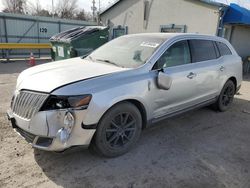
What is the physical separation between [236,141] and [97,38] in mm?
7234

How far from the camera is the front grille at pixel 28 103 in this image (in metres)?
2.64

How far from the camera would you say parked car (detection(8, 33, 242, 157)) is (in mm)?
2619

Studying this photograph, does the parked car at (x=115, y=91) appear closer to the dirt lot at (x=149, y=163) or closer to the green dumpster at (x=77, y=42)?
the dirt lot at (x=149, y=163)

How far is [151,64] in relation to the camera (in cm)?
335

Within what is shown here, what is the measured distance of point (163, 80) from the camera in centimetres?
332

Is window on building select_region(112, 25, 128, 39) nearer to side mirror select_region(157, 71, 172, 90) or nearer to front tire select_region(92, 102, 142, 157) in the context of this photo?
side mirror select_region(157, 71, 172, 90)

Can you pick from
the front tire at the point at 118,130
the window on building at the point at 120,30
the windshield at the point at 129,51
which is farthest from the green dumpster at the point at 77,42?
the front tire at the point at 118,130

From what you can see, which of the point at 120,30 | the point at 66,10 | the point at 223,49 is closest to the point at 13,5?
the point at 66,10

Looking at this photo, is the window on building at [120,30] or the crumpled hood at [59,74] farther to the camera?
the window on building at [120,30]

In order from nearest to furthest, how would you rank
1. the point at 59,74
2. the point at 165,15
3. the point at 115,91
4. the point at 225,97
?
the point at 115,91 → the point at 59,74 → the point at 225,97 → the point at 165,15

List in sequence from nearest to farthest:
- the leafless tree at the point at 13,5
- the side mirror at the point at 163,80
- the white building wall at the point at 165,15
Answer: the side mirror at the point at 163,80 → the white building wall at the point at 165,15 → the leafless tree at the point at 13,5

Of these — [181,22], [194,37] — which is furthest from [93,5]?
[194,37]

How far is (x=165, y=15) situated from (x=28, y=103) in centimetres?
1034

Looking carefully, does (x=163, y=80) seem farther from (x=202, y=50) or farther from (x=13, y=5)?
(x=13, y=5)
